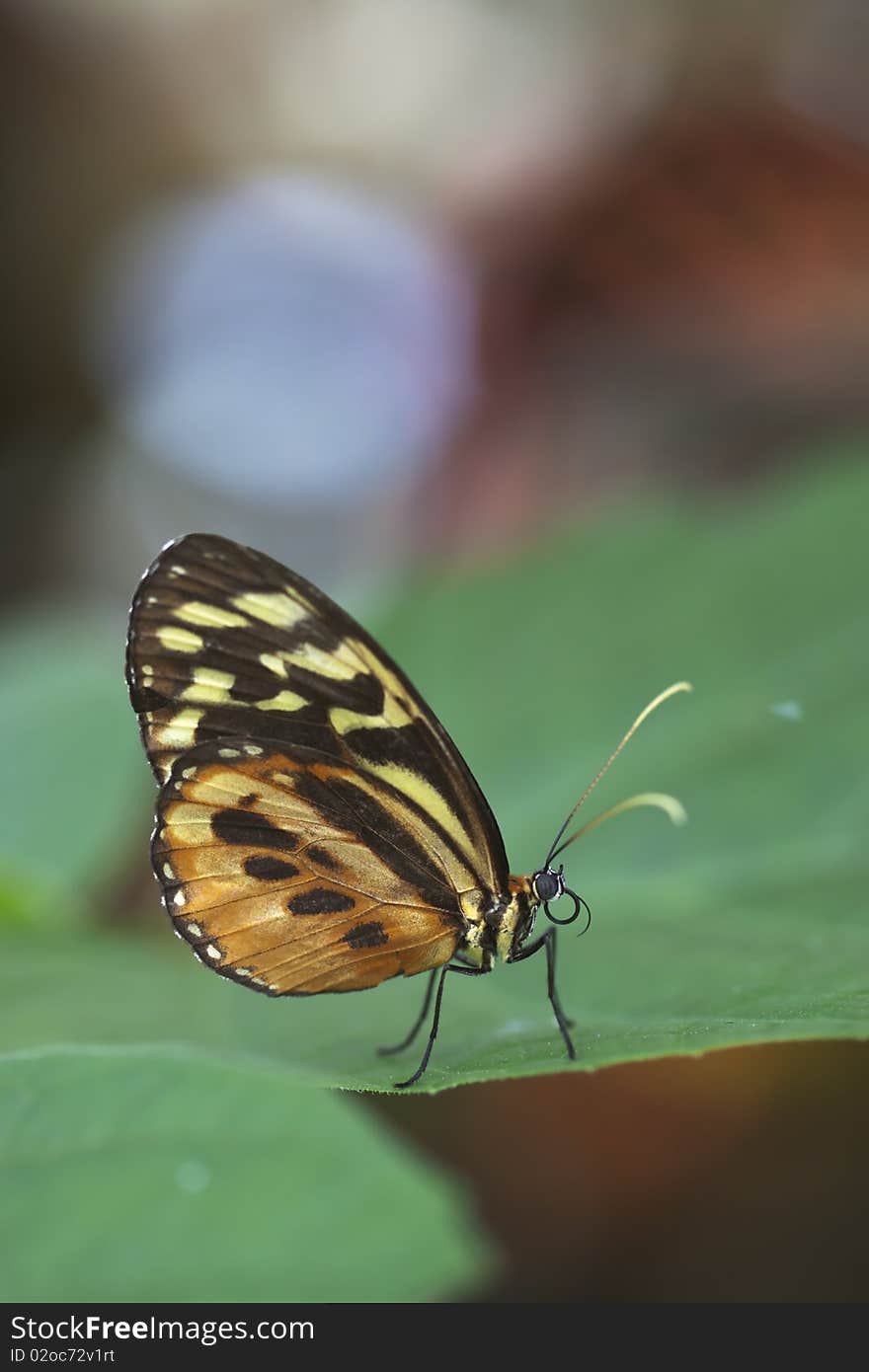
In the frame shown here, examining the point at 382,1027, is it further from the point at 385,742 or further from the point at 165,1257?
the point at 165,1257

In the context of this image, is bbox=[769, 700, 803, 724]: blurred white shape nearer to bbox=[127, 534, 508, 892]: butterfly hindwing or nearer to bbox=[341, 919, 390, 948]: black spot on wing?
bbox=[127, 534, 508, 892]: butterfly hindwing

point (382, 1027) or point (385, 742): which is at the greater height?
point (385, 742)

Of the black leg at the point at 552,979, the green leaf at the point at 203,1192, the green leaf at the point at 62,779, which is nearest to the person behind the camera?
the green leaf at the point at 203,1192

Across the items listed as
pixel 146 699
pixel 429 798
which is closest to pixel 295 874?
pixel 429 798

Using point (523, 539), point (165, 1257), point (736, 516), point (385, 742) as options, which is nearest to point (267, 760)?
point (385, 742)

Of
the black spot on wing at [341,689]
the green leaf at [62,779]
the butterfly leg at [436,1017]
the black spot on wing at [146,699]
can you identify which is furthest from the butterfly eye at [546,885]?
the green leaf at [62,779]

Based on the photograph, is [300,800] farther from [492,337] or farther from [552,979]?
[492,337]

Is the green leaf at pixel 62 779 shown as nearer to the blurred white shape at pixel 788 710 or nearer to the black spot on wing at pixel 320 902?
the black spot on wing at pixel 320 902
